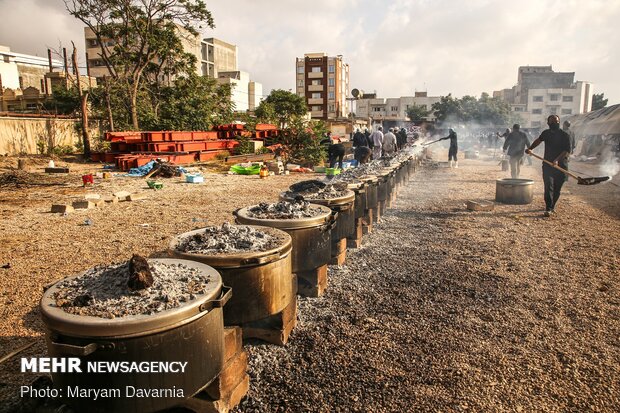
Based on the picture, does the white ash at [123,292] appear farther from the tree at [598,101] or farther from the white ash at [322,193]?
the tree at [598,101]

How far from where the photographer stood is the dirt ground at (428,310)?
8.81ft

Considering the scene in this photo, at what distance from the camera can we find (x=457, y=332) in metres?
3.47

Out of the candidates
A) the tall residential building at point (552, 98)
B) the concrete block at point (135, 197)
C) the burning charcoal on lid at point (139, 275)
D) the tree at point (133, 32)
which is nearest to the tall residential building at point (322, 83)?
the tall residential building at point (552, 98)

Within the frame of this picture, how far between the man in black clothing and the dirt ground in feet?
1.50

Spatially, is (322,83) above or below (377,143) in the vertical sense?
above

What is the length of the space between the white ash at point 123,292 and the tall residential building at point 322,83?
3050 inches

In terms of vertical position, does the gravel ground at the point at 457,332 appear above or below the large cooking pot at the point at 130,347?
below

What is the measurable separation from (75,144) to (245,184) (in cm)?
1392

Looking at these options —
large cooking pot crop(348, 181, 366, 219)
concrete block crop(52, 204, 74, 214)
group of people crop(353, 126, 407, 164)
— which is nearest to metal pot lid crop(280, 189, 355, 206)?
large cooking pot crop(348, 181, 366, 219)

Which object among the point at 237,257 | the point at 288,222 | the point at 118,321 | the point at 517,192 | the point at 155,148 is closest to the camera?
the point at 118,321

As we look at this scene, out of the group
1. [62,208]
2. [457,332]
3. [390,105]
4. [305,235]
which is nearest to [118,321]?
[305,235]

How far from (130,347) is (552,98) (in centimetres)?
8371

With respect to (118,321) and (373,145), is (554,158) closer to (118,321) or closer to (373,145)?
(373,145)

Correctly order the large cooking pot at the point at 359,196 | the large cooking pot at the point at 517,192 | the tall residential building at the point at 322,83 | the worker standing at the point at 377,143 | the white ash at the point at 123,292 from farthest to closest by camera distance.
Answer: the tall residential building at the point at 322,83
the worker standing at the point at 377,143
the large cooking pot at the point at 517,192
the large cooking pot at the point at 359,196
the white ash at the point at 123,292
